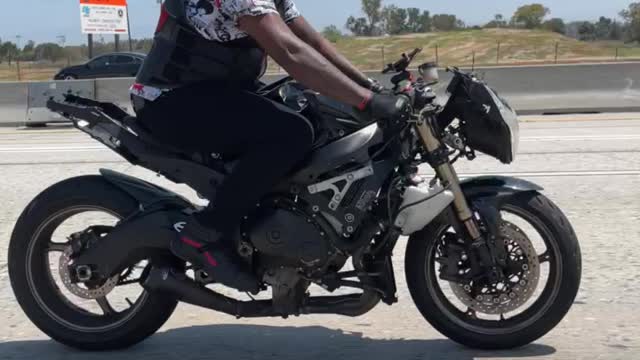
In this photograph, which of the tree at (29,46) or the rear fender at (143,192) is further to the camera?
the tree at (29,46)

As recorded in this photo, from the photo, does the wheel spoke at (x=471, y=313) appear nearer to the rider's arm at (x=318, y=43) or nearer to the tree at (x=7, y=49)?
A: the rider's arm at (x=318, y=43)

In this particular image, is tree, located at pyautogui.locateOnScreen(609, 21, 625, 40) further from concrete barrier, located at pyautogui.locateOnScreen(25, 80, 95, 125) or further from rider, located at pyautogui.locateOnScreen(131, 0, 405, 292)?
rider, located at pyautogui.locateOnScreen(131, 0, 405, 292)

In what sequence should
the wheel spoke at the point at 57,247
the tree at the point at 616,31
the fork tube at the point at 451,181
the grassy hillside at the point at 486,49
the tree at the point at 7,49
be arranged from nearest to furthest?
the fork tube at the point at 451,181 < the wheel spoke at the point at 57,247 < the grassy hillside at the point at 486,49 < the tree at the point at 7,49 < the tree at the point at 616,31

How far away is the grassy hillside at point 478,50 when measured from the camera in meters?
52.2

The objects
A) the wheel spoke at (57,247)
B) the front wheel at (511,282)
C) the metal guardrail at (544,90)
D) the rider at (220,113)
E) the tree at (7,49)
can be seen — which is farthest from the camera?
the tree at (7,49)

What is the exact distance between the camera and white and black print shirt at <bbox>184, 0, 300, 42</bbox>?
3.58m

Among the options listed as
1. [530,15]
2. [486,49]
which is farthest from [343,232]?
[530,15]

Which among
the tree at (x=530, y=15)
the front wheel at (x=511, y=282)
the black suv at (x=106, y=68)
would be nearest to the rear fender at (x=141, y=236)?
the front wheel at (x=511, y=282)

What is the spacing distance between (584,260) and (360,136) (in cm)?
274

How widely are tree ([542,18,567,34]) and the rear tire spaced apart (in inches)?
3534

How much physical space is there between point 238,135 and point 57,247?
121 centimetres

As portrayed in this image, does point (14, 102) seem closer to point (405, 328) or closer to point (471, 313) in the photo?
point (405, 328)

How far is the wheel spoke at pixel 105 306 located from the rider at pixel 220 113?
0.60 meters

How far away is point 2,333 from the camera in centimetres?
471
